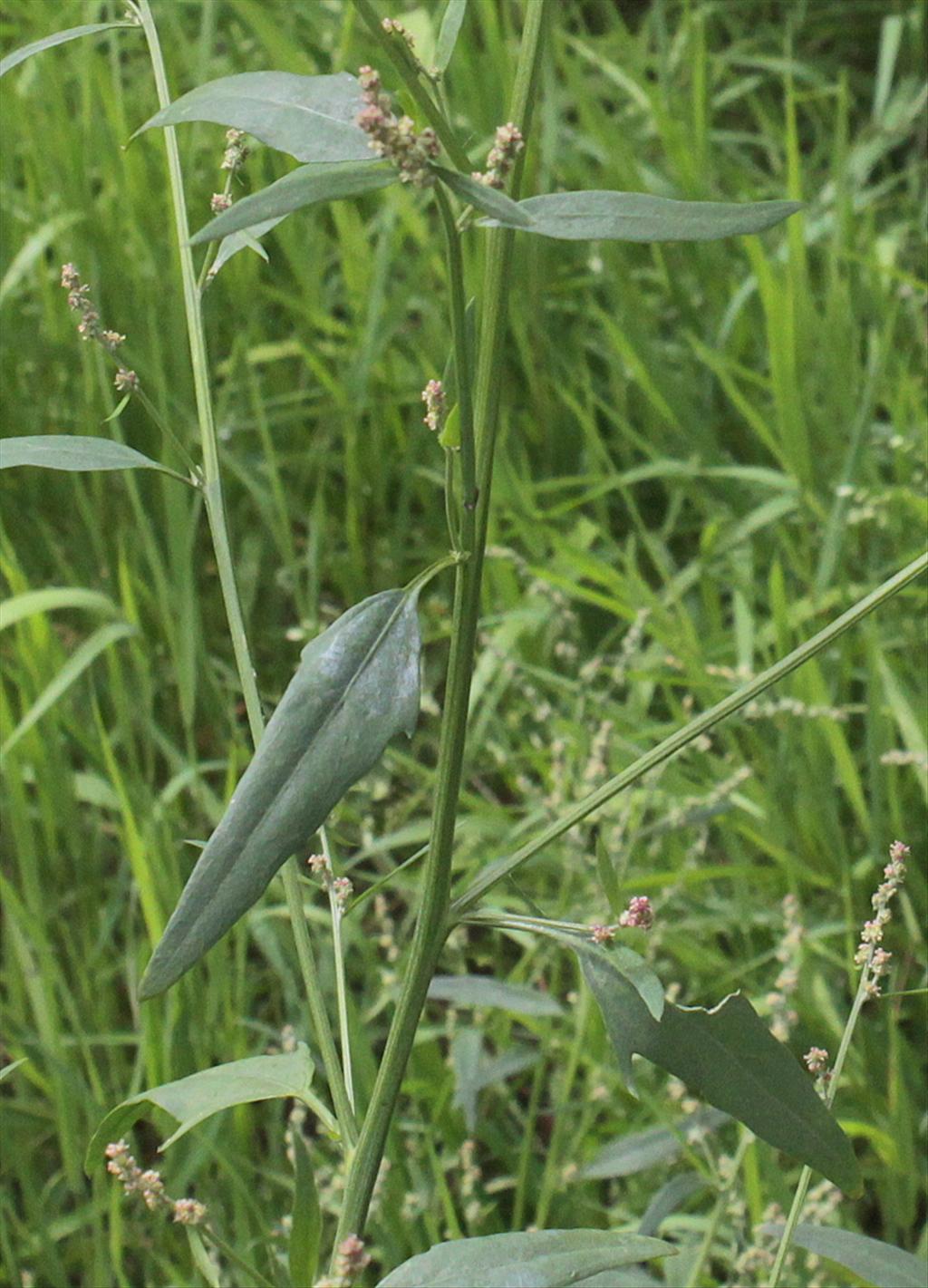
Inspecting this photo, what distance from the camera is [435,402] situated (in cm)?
63

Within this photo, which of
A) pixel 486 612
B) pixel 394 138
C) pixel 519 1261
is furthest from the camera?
pixel 486 612

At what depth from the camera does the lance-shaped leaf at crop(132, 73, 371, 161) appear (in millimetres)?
550

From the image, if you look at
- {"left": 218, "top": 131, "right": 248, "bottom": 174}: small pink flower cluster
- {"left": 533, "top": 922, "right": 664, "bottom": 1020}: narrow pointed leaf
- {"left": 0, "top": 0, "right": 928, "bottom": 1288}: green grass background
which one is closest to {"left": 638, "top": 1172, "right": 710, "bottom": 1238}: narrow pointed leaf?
{"left": 0, "top": 0, "right": 928, "bottom": 1288}: green grass background

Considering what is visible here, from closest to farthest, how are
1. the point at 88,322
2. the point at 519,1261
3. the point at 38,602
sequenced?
the point at 519,1261, the point at 88,322, the point at 38,602

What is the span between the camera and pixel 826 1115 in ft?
2.20

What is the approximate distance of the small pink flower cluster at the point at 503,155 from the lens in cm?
53

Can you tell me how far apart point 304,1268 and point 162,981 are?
0.20 metres

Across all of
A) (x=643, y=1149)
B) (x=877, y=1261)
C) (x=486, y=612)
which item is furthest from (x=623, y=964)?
(x=486, y=612)

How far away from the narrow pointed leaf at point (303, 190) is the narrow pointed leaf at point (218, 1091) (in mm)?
338

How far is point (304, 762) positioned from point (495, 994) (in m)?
0.72

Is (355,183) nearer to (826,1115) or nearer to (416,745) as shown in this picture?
(826,1115)

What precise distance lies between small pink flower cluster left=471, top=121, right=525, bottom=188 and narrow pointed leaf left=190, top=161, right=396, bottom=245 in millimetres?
32

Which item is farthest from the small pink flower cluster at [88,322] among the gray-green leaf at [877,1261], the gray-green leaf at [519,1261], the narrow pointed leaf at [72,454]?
the gray-green leaf at [877,1261]

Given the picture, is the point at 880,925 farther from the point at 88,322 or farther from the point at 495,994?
the point at 495,994
